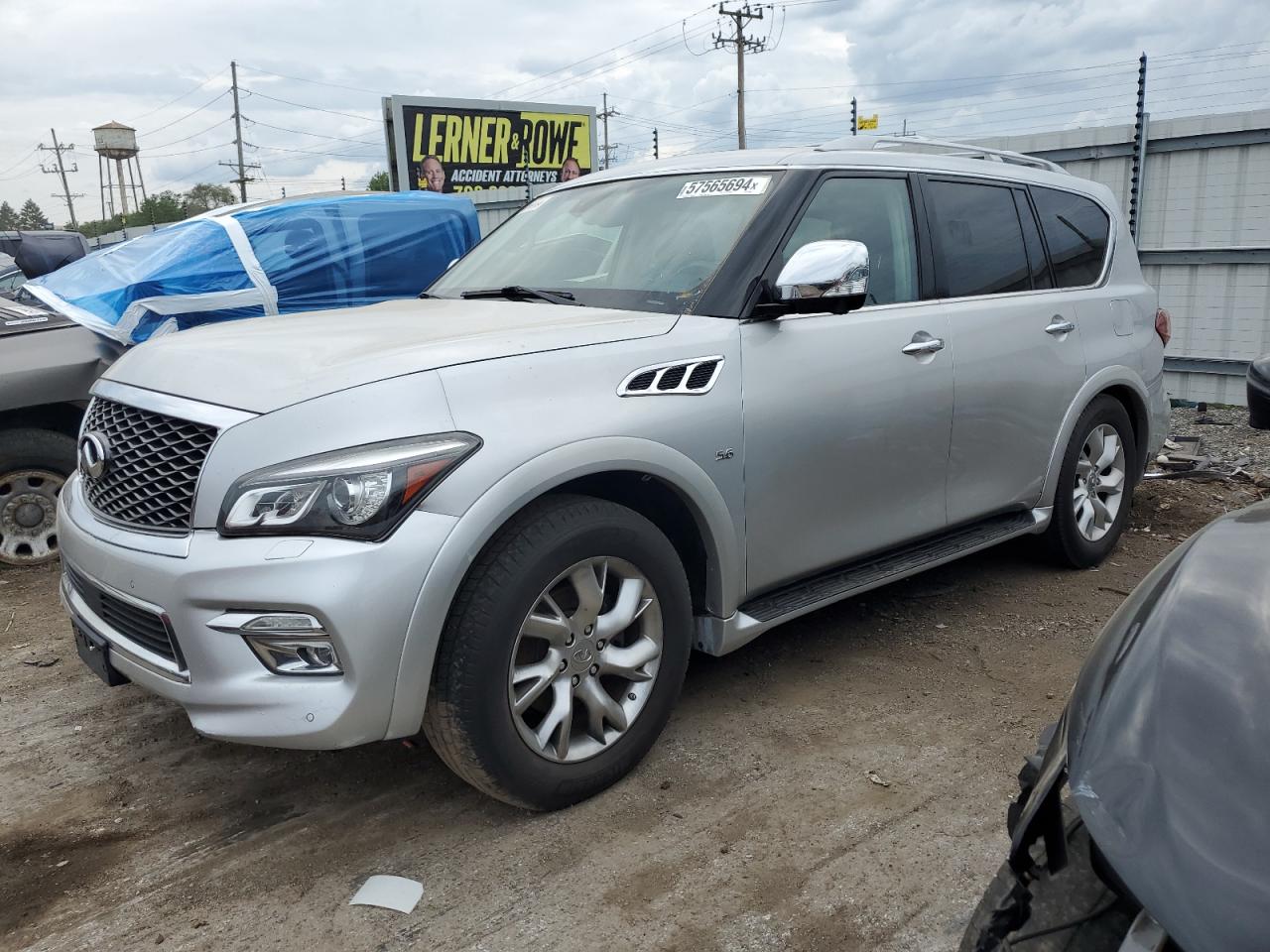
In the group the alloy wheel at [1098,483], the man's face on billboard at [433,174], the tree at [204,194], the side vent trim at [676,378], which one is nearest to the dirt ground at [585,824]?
the alloy wheel at [1098,483]

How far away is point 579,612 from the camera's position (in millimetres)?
2730

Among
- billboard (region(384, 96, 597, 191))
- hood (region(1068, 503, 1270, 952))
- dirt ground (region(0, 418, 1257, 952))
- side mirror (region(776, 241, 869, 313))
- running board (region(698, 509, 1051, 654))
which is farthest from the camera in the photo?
billboard (region(384, 96, 597, 191))

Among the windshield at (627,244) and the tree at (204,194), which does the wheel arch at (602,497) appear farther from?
the tree at (204,194)

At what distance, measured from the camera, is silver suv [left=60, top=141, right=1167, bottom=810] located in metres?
2.39

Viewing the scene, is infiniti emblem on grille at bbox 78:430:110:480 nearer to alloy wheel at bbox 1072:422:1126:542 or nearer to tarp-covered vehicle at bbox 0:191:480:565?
tarp-covered vehicle at bbox 0:191:480:565

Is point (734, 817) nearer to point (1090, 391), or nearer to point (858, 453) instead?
point (858, 453)

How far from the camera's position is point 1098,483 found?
4.75 m

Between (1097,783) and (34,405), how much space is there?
5.23 m

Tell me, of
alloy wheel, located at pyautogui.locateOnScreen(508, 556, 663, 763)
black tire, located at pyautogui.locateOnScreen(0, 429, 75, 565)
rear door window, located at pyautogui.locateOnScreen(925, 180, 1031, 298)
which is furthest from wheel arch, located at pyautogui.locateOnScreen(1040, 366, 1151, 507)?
black tire, located at pyautogui.locateOnScreen(0, 429, 75, 565)

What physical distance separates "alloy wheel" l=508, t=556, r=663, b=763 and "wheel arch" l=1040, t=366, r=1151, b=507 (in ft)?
7.54

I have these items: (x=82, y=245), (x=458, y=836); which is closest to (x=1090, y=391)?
(x=458, y=836)

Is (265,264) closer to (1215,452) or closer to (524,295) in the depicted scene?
(524,295)

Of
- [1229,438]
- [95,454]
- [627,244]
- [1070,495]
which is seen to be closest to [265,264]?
[627,244]

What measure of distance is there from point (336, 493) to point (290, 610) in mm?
283
